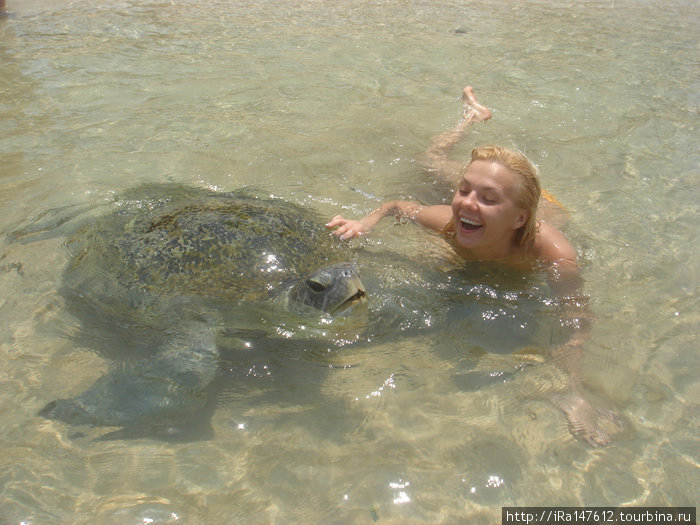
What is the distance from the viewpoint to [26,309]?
9.20 feet

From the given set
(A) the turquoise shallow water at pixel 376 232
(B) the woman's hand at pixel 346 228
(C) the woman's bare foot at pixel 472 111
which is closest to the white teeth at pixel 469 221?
(A) the turquoise shallow water at pixel 376 232

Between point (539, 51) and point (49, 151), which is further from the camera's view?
point (539, 51)

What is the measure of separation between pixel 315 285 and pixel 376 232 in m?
1.36

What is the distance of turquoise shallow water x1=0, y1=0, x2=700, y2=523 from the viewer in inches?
79.5

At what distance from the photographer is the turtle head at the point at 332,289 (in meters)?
2.42

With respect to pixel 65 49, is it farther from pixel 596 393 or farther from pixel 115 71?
pixel 596 393

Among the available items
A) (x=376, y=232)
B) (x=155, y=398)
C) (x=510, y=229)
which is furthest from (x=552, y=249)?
(x=155, y=398)

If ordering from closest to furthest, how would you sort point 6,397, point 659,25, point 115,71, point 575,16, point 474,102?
1. point 6,397
2. point 474,102
3. point 115,71
4. point 659,25
5. point 575,16

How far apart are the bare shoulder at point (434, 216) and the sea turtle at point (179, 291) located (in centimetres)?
84

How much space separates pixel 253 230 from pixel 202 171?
1.72 metres

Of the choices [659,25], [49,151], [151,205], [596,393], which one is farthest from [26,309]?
[659,25]

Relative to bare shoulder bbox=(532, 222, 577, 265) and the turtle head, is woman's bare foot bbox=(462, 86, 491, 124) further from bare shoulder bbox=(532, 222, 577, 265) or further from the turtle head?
the turtle head

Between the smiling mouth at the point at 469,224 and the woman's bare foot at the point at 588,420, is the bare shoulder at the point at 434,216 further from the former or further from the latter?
the woman's bare foot at the point at 588,420

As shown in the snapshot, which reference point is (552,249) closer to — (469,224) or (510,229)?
(510,229)
